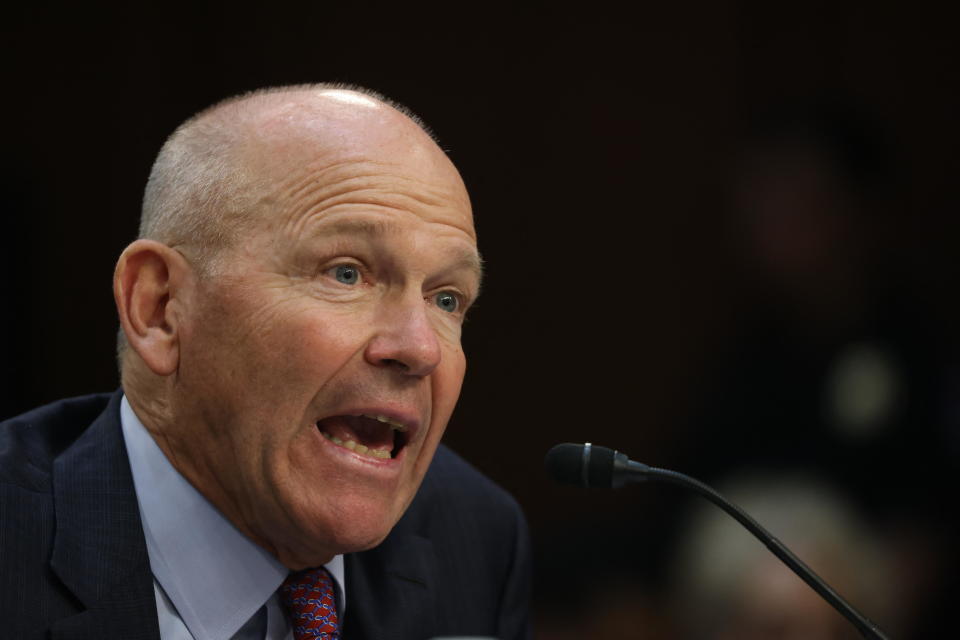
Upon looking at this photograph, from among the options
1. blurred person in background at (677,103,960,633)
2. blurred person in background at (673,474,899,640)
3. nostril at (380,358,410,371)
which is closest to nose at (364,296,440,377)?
nostril at (380,358,410,371)

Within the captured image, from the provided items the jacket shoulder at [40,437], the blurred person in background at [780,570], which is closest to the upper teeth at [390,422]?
the jacket shoulder at [40,437]

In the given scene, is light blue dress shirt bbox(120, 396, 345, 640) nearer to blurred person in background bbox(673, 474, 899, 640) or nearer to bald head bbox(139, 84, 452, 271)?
bald head bbox(139, 84, 452, 271)

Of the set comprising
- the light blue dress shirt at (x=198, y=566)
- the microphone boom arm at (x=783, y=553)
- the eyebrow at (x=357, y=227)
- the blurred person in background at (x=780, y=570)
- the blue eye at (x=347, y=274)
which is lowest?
the blurred person in background at (x=780, y=570)

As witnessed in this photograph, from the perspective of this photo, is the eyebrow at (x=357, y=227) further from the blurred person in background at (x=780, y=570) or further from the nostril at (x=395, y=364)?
the blurred person in background at (x=780, y=570)

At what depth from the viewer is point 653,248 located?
4219 mm

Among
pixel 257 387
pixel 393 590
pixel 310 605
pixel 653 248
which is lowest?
pixel 653 248

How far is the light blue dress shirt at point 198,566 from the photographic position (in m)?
1.83

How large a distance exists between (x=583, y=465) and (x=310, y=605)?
1.78 ft

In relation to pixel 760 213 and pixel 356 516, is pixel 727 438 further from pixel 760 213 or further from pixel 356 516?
pixel 356 516

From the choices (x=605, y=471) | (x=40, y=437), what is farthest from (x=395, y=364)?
(x=40, y=437)

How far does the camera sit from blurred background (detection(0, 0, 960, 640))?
3.35 metres

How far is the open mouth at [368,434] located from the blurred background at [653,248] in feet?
5.47

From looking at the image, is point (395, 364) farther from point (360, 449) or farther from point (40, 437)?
point (40, 437)

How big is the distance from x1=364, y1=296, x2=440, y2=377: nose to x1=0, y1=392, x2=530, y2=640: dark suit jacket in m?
0.50
